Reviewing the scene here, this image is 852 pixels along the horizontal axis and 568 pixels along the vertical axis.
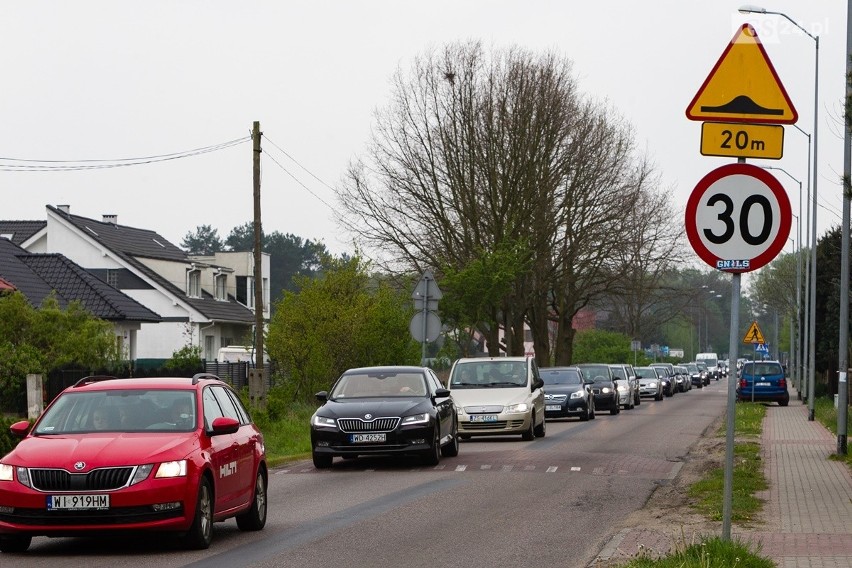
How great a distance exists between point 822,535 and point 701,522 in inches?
59.1

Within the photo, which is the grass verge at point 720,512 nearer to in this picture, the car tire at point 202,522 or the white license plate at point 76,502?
the car tire at point 202,522

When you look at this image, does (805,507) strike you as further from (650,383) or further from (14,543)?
(650,383)

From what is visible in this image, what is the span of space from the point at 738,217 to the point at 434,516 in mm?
5956

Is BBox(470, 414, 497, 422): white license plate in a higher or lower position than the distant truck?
higher

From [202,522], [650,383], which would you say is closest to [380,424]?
[202,522]

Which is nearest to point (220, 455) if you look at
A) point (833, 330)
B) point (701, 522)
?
point (701, 522)

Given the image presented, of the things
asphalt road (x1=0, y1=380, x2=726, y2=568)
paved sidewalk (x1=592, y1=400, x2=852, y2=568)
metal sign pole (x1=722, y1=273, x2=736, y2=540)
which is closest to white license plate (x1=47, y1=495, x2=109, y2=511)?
asphalt road (x1=0, y1=380, x2=726, y2=568)

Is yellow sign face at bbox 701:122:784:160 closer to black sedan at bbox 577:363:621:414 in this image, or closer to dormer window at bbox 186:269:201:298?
black sedan at bbox 577:363:621:414

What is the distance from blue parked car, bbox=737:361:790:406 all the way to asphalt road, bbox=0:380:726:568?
2702 cm

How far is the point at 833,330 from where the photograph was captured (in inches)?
2124

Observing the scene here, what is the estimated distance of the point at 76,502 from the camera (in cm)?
1100

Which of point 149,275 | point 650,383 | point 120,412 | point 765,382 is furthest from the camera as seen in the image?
point 149,275

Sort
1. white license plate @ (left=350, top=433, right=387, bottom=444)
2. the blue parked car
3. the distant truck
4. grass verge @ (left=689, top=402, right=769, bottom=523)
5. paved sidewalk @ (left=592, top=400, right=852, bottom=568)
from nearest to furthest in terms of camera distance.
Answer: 1. paved sidewalk @ (left=592, top=400, right=852, bottom=568)
2. grass verge @ (left=689, top=402, right=769, bottom=523)
3. white license plate @ (left=350, top=433, right=387, bottom=444)
4. the blue parked car
5. the distant truck

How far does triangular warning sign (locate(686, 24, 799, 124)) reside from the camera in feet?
31.1
